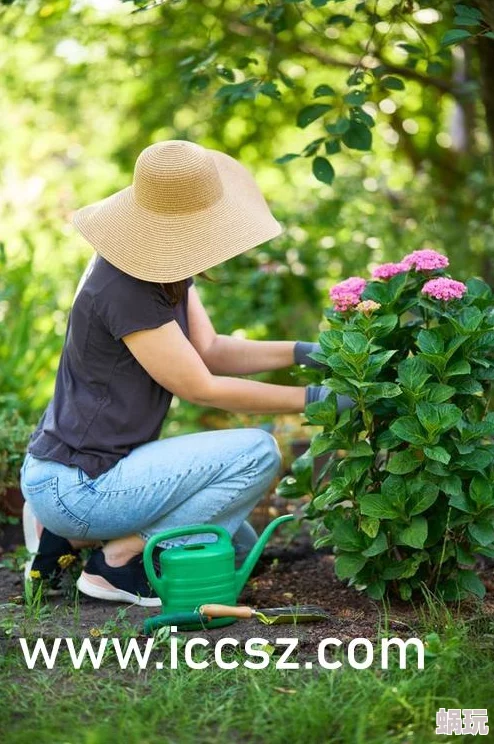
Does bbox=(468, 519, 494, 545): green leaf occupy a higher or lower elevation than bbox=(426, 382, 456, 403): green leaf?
lower

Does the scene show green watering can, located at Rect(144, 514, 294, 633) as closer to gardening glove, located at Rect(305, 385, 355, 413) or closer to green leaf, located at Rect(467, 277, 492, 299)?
gardening glove, located at Rect(305, 385, 355, 413)

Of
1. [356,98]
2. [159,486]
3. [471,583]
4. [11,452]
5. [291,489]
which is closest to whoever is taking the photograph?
[471,583]

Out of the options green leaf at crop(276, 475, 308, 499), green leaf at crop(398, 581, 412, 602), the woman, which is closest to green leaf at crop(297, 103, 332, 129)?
the woman

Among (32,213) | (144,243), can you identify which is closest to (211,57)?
(144,243)

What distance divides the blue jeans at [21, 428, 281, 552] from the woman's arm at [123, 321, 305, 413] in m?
0.11

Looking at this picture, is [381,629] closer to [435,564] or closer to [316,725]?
[435,564]

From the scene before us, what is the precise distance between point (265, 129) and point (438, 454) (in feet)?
15.4

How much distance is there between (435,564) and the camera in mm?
2666

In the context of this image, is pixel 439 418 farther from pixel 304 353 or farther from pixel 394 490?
pixel 304 353

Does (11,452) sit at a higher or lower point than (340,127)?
lower

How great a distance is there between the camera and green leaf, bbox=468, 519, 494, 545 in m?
2.52

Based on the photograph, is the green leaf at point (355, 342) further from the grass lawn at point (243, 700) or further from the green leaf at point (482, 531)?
the grass lawn at point (243, 700)

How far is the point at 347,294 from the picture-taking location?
264 centimetres

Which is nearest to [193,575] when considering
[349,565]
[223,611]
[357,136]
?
[223,611]
